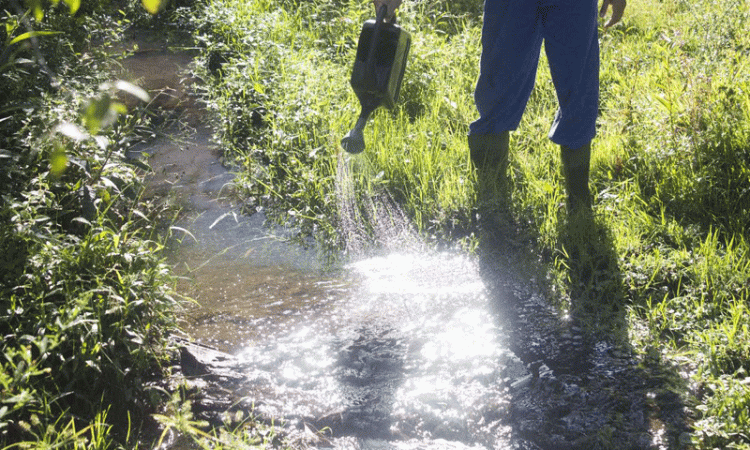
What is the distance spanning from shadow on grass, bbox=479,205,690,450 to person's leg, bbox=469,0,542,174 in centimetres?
42

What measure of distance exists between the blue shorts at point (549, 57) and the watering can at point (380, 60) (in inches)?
14.9

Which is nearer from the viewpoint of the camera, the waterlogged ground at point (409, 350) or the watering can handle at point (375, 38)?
the waterlogged ground at point (409, 350)

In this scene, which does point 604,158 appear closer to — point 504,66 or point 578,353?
point 504,66

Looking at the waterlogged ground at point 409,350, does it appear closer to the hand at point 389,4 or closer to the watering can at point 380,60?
the watering can at point 380,60

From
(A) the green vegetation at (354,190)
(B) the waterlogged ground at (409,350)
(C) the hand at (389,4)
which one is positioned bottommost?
(B) the waterlogged ground at (409,350)

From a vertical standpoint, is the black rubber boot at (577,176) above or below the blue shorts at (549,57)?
below

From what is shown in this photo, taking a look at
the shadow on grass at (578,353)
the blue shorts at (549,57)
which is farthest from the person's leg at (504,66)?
the shadow on grass at (578,353)

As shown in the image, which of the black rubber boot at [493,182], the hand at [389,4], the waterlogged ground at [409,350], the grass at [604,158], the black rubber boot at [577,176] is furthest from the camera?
the black rubber boot at [493,182]

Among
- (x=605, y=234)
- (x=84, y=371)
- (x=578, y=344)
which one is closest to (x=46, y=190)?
(x=84, y=371)

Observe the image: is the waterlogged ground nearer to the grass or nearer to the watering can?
the grass

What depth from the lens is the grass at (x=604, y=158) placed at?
2.64 metres

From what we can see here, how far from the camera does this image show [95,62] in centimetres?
513

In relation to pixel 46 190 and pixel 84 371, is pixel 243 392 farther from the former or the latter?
pixel 46 190

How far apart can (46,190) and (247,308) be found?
909 mm
